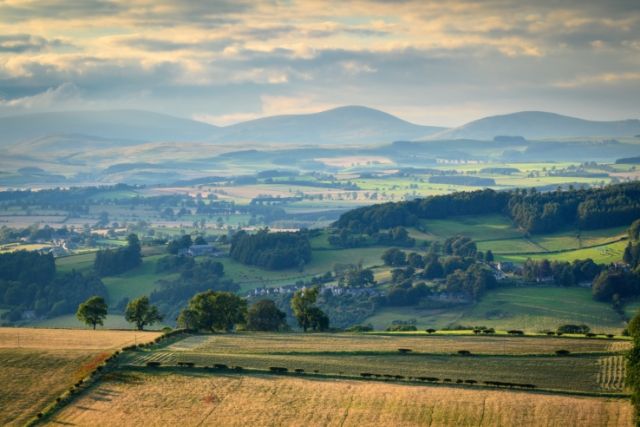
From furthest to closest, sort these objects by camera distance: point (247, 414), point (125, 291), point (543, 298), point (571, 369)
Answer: point (125, 291), point (543, 298), point (571, 369), point (247, 414)

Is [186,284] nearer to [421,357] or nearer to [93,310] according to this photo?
[93,310]

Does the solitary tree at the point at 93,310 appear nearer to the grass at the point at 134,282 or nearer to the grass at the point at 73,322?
the grass at the point at 73,322

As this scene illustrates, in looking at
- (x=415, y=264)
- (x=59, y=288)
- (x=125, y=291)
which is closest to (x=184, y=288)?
(x=125, y=291)

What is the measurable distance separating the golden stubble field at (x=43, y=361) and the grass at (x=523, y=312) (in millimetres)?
56474

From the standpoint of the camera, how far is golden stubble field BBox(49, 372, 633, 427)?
7219cm

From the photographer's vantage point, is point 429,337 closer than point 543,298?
Yes

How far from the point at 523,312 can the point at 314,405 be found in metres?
77.4

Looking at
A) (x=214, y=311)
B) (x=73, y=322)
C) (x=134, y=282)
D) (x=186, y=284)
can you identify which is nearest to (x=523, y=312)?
(x=214, y=311)

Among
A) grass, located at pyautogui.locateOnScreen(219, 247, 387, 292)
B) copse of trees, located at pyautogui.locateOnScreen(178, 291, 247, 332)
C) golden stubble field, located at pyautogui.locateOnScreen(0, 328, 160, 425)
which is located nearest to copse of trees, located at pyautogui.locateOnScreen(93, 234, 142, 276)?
grass, located at pyautogui.locateOnScreen(219, 247, 387, 292)

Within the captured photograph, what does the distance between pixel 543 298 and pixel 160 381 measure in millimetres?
87812

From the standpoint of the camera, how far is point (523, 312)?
147 m

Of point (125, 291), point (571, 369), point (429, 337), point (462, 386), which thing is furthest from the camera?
point (125, 291)

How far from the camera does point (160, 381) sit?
269 ft

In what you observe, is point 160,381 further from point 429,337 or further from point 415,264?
point 415,264
